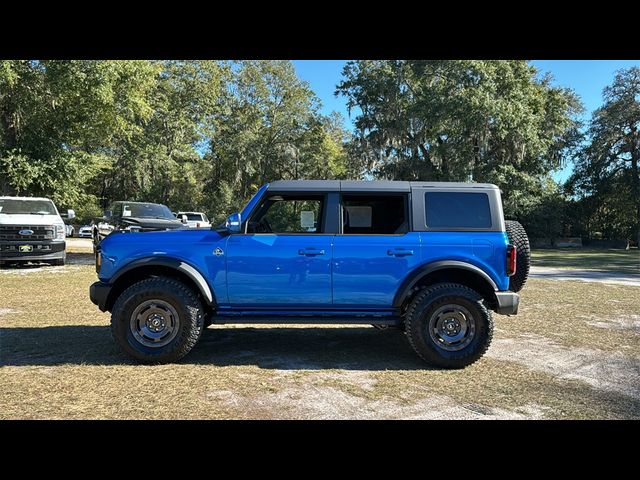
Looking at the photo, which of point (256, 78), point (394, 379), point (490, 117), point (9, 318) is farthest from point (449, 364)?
point (256, 78)

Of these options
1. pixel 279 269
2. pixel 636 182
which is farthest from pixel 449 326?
pixel 636 182

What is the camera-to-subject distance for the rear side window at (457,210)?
5035 millimetres

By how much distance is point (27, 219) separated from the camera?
13219 mm

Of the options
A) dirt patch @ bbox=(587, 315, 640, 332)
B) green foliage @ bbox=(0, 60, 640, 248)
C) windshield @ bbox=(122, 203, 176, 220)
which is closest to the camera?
dirt patch @ bbox=(587, 315, 640, 332)

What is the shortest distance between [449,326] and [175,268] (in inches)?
114

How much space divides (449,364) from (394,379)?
72cm

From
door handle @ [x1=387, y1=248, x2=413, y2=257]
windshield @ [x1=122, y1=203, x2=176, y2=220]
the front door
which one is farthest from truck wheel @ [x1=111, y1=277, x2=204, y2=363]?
windshield @ [x1=122, y1=203, x2=176, y2=220]

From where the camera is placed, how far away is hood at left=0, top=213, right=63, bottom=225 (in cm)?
1293

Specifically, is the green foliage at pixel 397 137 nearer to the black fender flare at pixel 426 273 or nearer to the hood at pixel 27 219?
the hood at pixel 27 219

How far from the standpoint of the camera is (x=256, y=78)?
42.5 meters

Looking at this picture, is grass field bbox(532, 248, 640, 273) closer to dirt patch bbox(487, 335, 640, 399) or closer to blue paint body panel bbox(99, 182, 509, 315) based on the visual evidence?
dirt patch bbox(487, 335, 640, 399)

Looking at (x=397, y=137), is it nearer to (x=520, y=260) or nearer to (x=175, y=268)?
(x=520, y=260)

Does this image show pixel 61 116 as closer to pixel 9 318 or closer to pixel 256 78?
pixel 9 318

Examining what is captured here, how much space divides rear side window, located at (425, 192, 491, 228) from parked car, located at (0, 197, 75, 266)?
12.3 meters
